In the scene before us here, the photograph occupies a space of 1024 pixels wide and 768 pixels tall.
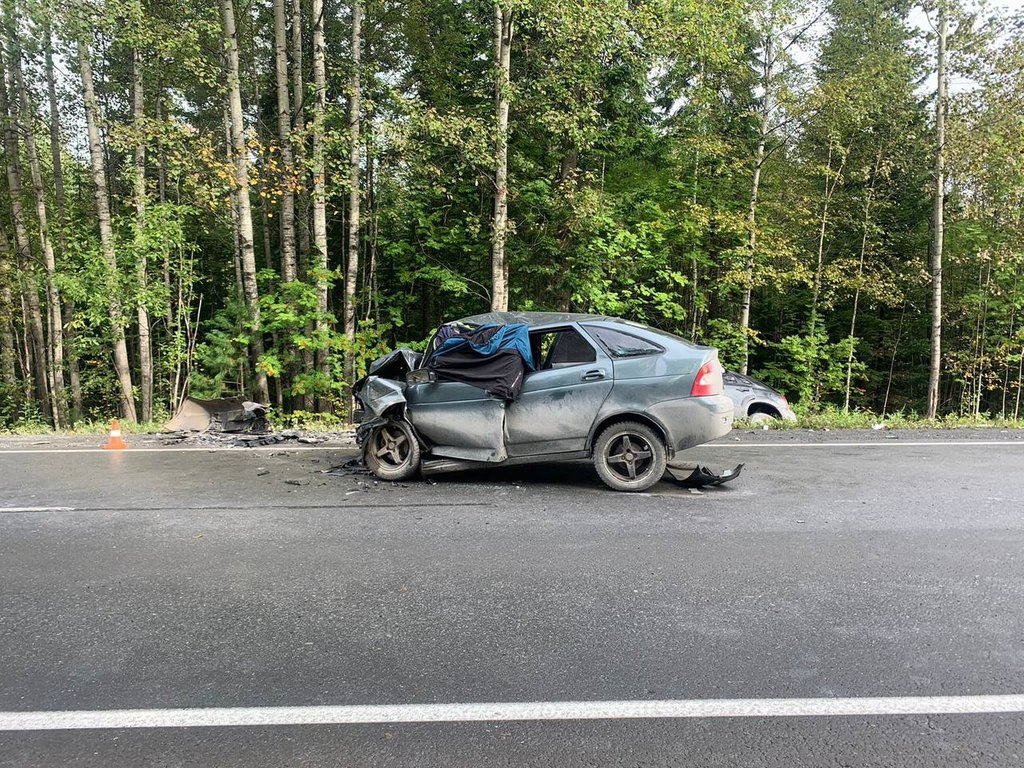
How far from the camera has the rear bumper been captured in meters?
6.40

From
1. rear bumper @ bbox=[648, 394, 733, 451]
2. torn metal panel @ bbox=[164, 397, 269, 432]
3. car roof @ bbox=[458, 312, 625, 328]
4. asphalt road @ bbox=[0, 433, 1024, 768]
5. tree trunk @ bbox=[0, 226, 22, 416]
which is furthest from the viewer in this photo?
tree trunk @ bbox=[0, 226, 22, 416]

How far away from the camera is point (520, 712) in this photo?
277 centimetres

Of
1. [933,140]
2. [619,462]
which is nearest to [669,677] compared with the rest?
[619,462]

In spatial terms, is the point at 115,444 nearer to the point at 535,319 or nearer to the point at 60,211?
the point at 535,319

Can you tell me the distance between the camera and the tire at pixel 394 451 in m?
7.02

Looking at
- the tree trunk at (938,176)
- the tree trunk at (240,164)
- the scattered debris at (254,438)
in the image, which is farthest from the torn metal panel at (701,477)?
the tree trunk at (938,176)

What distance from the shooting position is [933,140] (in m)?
15.7

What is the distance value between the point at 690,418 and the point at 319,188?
368 inches

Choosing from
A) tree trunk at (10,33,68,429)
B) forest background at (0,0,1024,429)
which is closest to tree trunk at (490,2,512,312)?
forest background at (0,0,1024,429)

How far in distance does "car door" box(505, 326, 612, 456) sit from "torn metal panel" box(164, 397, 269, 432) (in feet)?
18.9

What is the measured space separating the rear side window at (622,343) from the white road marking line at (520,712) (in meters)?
4.15

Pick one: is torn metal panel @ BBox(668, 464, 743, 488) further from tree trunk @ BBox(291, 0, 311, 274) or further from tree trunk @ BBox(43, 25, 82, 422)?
tree trunk @ BBox(43, 25, 82, 422)

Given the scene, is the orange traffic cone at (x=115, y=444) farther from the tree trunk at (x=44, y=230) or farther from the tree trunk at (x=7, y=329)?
the tree trunk at (x=7, y=329)

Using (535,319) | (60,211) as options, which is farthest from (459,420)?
(60,211)
